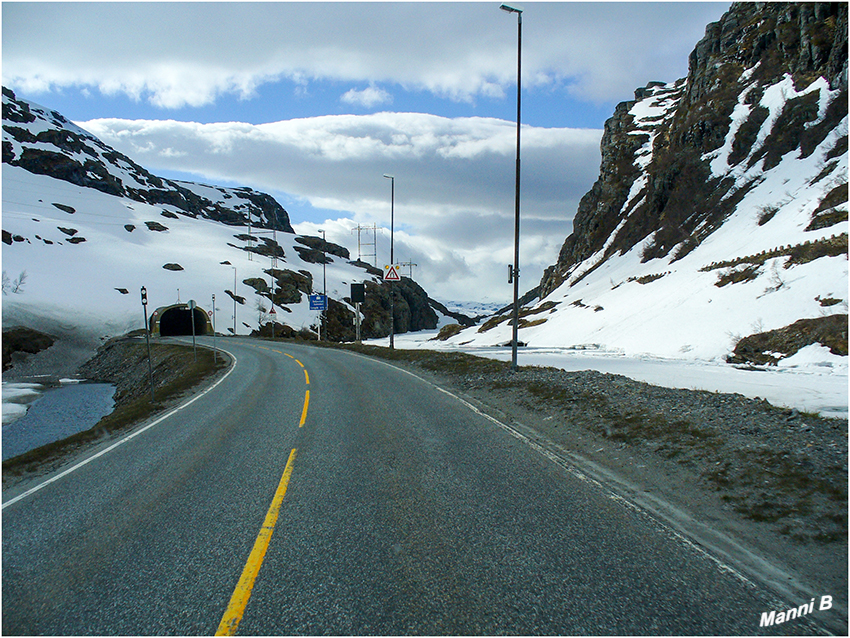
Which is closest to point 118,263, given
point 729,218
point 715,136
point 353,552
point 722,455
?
point 729,218

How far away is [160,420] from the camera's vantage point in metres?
11.8

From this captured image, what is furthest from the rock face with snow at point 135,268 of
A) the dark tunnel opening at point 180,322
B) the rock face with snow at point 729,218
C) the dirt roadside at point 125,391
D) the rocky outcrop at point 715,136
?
the rocky outcrop at point 715,136

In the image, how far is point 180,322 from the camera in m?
68.1

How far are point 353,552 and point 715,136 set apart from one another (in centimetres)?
6120

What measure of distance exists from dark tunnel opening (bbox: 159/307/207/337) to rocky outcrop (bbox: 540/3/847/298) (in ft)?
171

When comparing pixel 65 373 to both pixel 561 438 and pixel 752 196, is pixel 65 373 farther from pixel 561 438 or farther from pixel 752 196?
pixel 752 196

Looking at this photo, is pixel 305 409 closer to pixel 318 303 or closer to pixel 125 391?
pixel 125 391

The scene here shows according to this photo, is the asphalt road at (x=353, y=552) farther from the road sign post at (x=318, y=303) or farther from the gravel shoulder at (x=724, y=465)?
the road sign post at (x=318, y=303)

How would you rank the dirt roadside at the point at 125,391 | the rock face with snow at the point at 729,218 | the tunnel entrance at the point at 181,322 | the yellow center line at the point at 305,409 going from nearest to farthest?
1. the dirt roadside at the point at 125,391
2. the yellow center line at the point at 305,409
3. the rock face with snow at the point at 729,218
4. the tunnel entrance at the point at 181,322

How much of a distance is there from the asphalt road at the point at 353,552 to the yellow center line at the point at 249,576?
Result: 2 cm

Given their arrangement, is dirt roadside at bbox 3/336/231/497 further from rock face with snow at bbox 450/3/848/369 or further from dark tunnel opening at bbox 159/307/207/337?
rock face with snow at bbox 450/3/848/369

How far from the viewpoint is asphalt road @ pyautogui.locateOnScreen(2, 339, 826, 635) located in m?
3.57

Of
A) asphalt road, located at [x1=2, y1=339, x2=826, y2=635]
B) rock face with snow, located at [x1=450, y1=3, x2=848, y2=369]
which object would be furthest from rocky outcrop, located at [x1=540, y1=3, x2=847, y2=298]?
asphalt road, located at [x1=2, y1=339, x2=826, y2=635]

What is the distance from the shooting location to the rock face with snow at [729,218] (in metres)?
19.4
